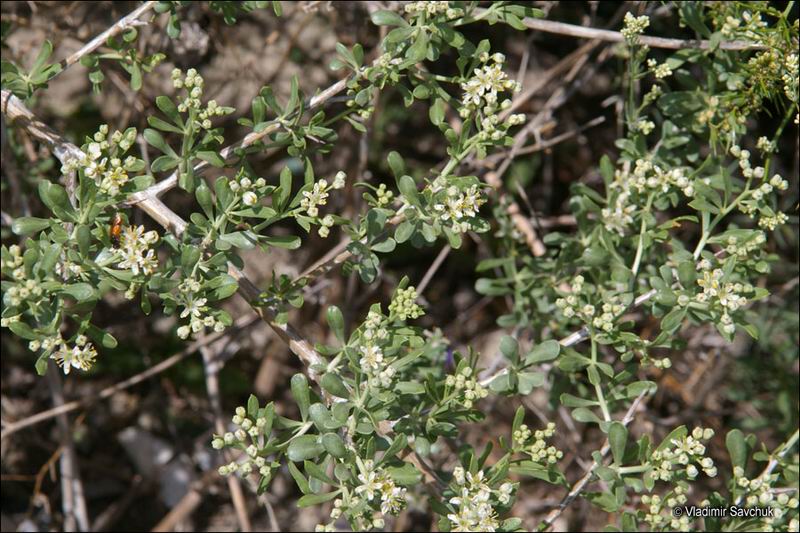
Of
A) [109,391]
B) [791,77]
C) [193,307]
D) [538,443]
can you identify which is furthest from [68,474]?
[791,77]

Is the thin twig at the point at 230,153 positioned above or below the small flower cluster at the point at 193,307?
above

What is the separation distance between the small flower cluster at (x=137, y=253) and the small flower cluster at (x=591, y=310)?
113 cm

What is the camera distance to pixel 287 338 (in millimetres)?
2350

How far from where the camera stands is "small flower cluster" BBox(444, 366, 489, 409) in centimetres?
214

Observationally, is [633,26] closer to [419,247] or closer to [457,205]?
[457,205]

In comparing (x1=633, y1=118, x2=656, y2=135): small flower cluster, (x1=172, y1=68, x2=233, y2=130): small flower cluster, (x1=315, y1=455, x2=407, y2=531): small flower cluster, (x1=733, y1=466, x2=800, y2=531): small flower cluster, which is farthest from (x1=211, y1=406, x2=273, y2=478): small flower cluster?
(x1=633, y1=118, x2=656, y2=135): small flower cluster

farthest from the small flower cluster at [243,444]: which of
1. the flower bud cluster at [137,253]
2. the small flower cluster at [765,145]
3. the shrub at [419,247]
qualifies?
the small flower cluster at [765,145]

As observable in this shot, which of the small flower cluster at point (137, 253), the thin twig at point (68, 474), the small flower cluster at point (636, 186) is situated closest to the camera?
the small flower cluster at point (137, 253)

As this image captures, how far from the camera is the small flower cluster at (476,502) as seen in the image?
209cm

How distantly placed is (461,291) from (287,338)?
204 centimetres

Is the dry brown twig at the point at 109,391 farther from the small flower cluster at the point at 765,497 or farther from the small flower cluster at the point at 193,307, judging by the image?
the small flower cluster at the point at 765,497

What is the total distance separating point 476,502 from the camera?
6.91ft

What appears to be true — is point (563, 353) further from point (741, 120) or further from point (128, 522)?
point (128, 522)

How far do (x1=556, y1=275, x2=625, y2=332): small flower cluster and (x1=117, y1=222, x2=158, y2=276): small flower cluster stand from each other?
3.71 feet
